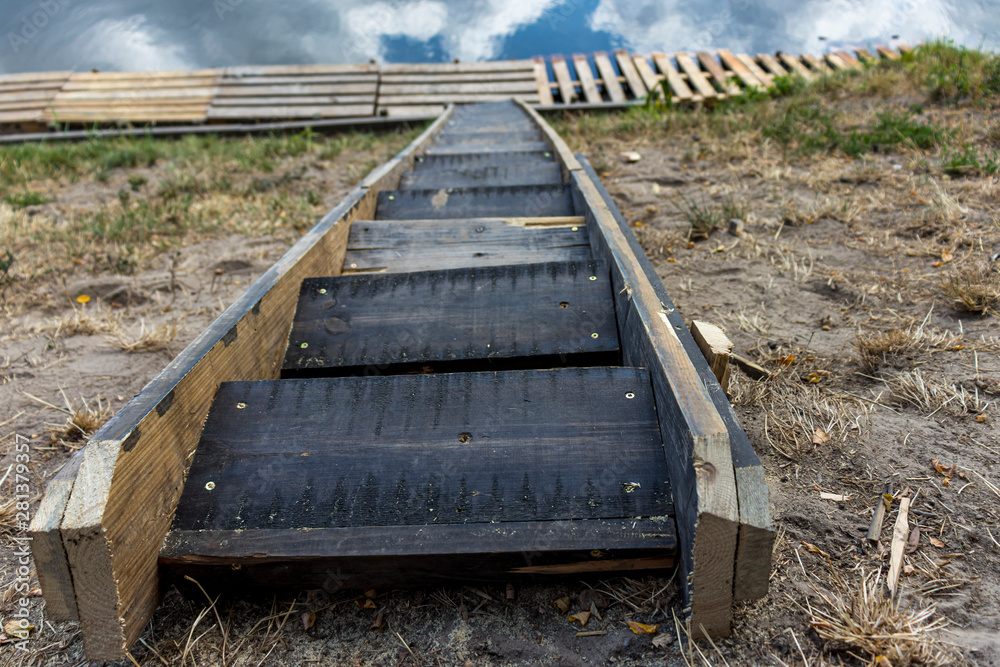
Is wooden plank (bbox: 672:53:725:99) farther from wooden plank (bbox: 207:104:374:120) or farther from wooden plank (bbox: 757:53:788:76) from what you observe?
wooden plank (bbox: 207:104:374:120)

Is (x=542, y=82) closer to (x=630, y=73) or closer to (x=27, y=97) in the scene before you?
(x=630, y=73)

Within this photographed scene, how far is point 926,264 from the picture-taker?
3041 millimetres

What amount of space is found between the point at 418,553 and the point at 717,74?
37.2 feet

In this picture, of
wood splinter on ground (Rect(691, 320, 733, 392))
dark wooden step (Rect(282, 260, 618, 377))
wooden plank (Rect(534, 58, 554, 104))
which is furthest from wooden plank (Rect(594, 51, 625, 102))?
wood splinter on ground (Rect(691, 320, 733, 392))

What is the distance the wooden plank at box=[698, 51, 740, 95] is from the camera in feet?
32.0

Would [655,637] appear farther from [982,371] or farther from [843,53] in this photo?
[843,53]

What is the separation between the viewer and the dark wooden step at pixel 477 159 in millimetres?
5094

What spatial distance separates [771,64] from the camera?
11.0 meters

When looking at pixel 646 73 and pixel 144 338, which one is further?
pixel 646 73

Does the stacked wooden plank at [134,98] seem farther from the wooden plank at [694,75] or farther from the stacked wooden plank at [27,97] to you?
the wooden plank at [694,75]

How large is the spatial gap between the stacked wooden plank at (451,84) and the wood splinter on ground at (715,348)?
9.34 m

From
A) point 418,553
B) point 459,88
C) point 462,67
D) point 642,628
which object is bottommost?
point 642,628

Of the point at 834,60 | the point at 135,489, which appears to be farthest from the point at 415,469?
the point at 834,60

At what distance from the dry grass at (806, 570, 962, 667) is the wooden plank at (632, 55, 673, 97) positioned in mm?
10348
